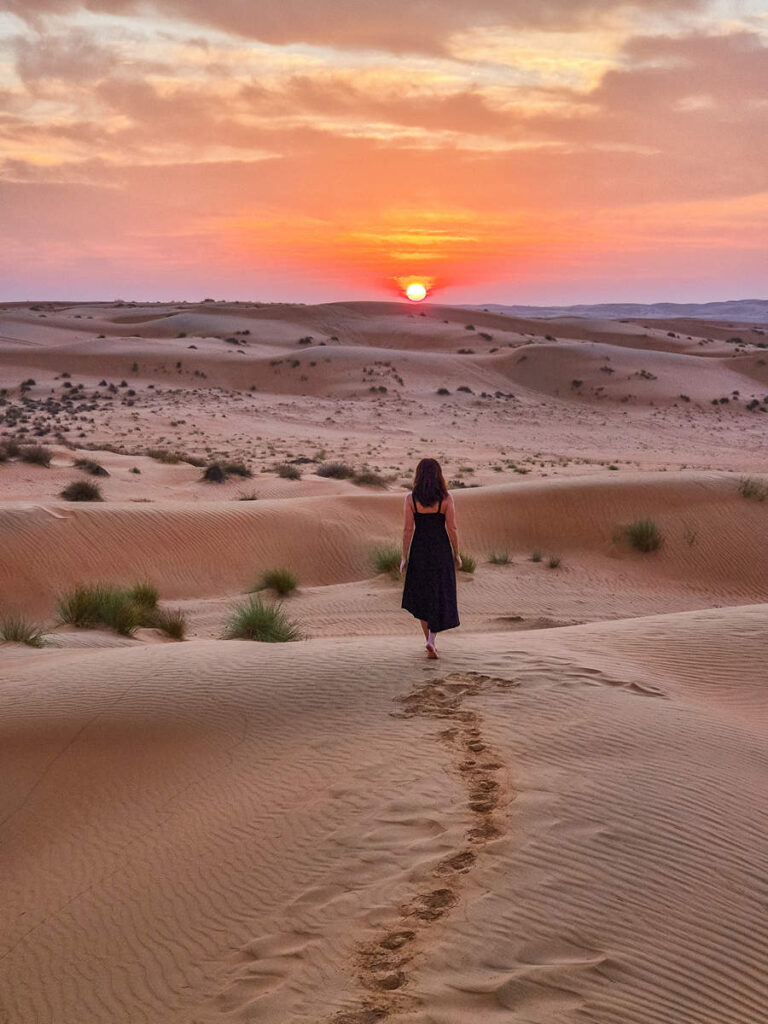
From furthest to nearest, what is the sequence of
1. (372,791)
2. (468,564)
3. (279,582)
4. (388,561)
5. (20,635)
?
(468,564) < (388,561) < (279,582) < (20,635) < (372,791)

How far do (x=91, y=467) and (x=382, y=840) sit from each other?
70.1 ft

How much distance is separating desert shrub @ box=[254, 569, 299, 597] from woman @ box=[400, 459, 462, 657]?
23.9 ft

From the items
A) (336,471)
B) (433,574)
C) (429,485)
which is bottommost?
(336,471)

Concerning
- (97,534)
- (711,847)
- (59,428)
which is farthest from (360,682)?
(59,428)

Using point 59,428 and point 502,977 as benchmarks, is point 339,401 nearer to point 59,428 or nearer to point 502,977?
point 59,428

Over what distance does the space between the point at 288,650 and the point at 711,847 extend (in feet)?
16.4

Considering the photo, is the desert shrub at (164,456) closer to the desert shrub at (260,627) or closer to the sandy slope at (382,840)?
the desert shrub at (260,627)

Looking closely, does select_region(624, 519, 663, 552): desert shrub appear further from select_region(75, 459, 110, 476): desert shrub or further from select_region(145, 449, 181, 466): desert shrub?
select_region(145, 449, 181, 466): desert shrub

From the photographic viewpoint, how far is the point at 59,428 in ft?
121

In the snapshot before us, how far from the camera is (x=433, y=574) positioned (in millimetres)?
9414

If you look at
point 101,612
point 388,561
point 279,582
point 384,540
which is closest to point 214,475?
point 384,540

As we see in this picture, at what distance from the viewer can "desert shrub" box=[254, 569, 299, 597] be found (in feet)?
54.4

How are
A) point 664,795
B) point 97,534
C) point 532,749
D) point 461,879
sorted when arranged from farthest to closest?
point 97,534, point 532,749, point 664,795, point 461,879

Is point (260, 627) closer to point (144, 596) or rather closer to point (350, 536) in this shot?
point (144, 596)
